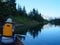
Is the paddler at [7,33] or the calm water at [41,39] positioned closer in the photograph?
the paddler at [7,33]

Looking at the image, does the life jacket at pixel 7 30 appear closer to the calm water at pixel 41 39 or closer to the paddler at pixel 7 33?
the paddler at pixel 7 33

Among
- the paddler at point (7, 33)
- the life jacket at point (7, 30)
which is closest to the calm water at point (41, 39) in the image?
the paddler at point (7, 33)

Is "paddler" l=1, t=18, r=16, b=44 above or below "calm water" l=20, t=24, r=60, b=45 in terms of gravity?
above

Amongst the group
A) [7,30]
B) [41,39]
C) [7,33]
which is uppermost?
[7,30]

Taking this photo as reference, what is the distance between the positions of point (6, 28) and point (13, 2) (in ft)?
232

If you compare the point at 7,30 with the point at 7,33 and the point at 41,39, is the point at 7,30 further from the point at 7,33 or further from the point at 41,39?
the point at 41,39

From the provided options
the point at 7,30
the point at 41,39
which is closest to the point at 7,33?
the point at 7,30

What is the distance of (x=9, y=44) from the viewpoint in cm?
1235

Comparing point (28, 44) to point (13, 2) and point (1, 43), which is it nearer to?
point (1, 43)

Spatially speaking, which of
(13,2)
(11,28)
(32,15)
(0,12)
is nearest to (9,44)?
(11,28)

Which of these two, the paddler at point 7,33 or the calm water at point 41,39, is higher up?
the paddler at point 7,33

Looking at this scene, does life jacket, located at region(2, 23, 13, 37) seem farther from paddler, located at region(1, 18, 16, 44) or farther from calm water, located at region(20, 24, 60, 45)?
calm water, located at region(20, 24, 60, 45)

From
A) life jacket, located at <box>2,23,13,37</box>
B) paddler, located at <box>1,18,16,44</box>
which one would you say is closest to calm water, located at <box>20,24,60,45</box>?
paddler, located at <box>1,18,16,44</box>

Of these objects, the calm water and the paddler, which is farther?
the calm water
